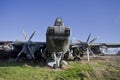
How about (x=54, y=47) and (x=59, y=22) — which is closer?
(x=54, y=47)

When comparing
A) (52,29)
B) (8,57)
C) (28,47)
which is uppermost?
(52,29)

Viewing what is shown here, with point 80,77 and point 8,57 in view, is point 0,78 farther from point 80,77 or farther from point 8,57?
point 8,57

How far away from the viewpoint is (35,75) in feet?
66.7

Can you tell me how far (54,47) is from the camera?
77.3 feet

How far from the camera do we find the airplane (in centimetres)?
2156

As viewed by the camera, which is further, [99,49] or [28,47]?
[99,49]

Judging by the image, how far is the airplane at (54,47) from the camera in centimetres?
2156

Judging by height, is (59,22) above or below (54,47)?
above

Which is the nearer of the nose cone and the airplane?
the airplane

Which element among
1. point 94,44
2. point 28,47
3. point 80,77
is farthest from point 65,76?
point 94,44

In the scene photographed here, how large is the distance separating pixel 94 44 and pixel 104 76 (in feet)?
38.7

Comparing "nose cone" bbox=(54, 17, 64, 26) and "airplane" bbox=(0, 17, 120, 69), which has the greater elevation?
"nose cone" bbox=(54, 17, 64, 26)

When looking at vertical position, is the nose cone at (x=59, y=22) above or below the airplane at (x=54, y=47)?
above

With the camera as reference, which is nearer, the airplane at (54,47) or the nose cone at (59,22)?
the airplane at (54,47)
